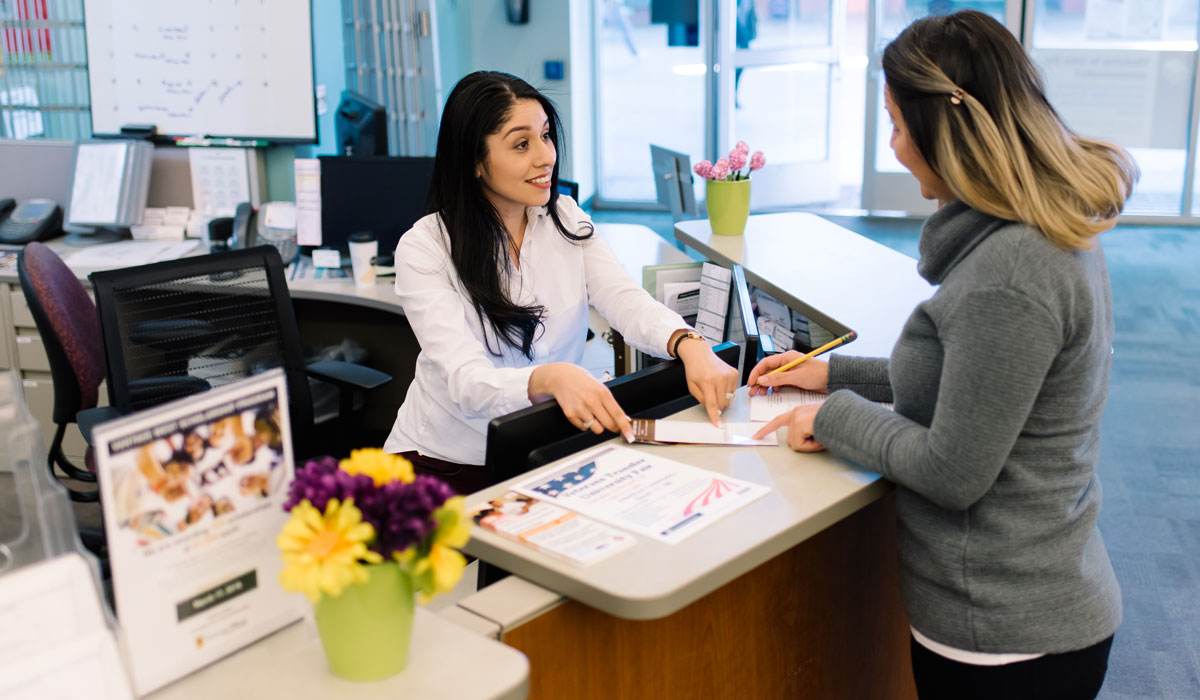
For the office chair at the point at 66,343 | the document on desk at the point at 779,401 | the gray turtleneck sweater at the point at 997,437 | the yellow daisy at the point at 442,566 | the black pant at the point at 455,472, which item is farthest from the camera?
the office chair at the point at 66,343

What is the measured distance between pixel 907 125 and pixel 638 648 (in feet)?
2.45

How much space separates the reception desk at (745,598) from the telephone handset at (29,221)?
305 cm

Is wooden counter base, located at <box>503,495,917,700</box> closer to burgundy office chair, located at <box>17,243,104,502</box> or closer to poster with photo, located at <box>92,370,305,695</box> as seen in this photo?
poster with photo, located at <box>92,370,305,695</box>

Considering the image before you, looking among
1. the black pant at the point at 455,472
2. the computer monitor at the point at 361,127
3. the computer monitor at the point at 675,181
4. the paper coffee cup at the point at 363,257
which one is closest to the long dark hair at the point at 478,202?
the black pant at the point at 455,472

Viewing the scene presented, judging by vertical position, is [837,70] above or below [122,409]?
above

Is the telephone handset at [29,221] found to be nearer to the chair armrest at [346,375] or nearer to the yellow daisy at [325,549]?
the chair armrest at [346,375]

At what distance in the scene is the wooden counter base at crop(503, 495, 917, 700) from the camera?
127cm

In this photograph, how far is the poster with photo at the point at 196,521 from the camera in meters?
0.93

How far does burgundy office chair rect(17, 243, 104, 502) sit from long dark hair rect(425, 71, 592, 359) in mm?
1099

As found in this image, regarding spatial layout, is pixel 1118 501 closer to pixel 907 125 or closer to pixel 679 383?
pixel 679 383

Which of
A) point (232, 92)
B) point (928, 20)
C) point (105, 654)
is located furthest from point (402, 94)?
point (105, 654)

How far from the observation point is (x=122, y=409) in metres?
2.38

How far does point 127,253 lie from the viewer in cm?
366

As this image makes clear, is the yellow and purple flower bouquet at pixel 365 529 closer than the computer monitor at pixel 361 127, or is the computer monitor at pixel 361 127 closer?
the yellow and purple flower bouquet at pixel 365 529
